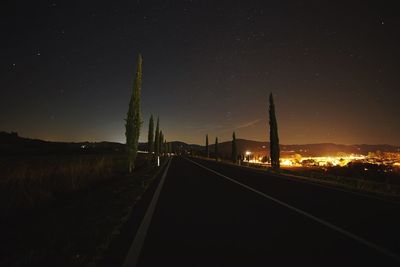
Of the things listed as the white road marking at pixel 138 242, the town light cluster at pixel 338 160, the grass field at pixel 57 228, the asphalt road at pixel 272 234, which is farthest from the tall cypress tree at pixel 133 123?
the town light cluster at pixel 338 160

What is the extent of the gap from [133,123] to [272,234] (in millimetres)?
20093

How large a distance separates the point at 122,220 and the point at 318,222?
4.66 m

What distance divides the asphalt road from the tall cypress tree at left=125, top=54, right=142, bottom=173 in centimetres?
1546

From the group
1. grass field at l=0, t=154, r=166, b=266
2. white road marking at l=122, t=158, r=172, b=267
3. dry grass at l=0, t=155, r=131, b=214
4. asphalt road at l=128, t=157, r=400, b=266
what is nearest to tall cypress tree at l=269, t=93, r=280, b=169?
dry grass at l=0, t=155, r=131, b=214

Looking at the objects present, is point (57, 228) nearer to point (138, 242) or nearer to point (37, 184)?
point (138, 242)

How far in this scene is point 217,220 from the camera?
6.00m

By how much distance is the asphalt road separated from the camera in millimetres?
3658

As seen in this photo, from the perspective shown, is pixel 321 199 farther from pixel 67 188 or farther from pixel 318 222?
pixel 67 188

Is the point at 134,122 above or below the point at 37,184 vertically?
above

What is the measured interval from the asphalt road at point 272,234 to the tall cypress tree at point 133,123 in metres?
15.5

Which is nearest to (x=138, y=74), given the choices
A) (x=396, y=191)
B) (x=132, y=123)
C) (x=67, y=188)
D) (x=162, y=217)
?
(x=132, y=123)

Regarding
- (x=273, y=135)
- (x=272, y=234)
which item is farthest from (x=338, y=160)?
(x=272, y=234)

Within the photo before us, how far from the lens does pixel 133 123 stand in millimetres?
23125

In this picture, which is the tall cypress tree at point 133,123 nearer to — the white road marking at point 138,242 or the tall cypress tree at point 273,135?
the white road marking at point 138,242
